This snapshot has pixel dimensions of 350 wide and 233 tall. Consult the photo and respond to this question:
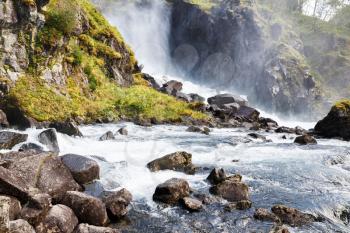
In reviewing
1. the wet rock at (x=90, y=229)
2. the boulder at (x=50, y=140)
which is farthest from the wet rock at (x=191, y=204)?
the boulder at (x=50, y=140)

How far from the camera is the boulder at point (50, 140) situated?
50.9 feet

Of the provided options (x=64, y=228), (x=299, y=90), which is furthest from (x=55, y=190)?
(x=299, y=90)

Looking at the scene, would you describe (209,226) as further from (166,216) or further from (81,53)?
(81,53)

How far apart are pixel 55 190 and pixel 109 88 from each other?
21044 mm

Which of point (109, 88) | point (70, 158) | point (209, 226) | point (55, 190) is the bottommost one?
point (209, 226)

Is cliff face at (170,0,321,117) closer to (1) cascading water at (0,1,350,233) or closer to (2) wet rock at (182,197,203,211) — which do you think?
(1) cascading water at (0,1,350,233)

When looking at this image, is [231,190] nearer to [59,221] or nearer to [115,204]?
[115,204]

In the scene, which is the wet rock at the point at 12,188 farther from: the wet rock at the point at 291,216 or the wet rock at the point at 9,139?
the wet rock at the point at 291,216

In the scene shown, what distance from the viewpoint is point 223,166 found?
16266 mm

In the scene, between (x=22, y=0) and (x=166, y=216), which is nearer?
(x=166, y=216)

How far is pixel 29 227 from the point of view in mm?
7781

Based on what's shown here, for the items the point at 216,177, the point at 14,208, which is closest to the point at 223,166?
the point at 216,177

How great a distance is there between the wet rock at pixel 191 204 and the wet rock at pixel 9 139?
24.4 feet

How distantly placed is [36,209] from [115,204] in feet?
7.47
